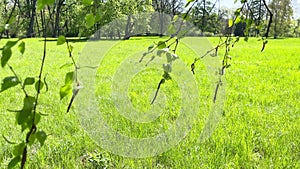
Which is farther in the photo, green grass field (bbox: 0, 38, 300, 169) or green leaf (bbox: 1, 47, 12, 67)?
green grass field (bbox: 0, 38, 300, 169)

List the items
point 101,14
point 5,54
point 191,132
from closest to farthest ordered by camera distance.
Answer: point 5,54 < point 101,14 < point 191,132

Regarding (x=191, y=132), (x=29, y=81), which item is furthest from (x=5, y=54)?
(x=191, y=132)

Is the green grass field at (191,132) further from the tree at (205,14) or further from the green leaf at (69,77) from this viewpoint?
the green leaf at (69,77)

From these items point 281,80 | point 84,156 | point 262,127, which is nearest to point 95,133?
point 84,156

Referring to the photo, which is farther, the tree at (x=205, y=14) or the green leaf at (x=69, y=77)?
the tree at (x=205, y=14)

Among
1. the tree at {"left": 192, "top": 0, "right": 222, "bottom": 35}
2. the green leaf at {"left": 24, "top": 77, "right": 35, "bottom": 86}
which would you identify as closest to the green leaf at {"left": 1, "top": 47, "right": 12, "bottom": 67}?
the green leaf at {"left": 24, "top": 77, "right": 35, "bottom": 86}

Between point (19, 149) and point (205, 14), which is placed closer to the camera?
point (19, 149)

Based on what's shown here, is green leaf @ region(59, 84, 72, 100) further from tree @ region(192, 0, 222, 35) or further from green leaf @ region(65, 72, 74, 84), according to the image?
tree @ region(192, 0, 222, 35)

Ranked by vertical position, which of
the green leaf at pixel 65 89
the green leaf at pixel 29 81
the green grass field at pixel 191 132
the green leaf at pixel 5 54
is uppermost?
the green leaf at pixel 5 54

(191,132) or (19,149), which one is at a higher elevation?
(19,149)

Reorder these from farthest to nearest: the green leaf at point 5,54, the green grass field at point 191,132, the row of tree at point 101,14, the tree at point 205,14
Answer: the green grass field at point 191,132 → the tree at point 205,14 → the row of tree at point 101,14 → the green leaf at point 5,54

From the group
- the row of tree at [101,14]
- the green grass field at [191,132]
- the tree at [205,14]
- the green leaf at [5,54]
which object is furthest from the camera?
the green grass field at [191,132]

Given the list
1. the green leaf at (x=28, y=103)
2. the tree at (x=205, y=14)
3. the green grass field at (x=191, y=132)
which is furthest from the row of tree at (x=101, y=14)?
the green grass field at (x=191, y=132)

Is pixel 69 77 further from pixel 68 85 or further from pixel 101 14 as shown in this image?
pixel 101 14
